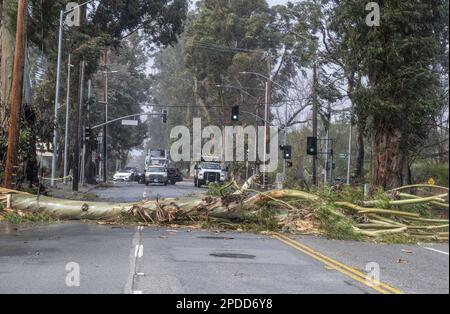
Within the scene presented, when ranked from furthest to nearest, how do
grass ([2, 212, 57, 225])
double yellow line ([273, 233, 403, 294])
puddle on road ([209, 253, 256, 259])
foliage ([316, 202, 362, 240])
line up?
1. grass ([2, 212, 57, 225])
2. foliage ([316, 202, 362, 240])
3. puddle on road ([209, 253, 256, 259])
4. double yellow line ([273, 233, 403, 294])

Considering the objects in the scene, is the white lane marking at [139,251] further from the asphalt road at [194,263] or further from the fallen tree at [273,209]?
the fallen tree at [273,209]

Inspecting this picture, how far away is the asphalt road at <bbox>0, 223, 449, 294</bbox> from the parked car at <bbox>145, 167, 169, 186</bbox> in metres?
42.2

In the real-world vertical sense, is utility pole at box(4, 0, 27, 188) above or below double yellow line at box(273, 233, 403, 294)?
above

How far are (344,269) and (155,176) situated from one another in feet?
161

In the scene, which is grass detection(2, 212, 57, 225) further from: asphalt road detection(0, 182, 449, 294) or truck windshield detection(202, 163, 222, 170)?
truck windshield detection(202, 163, 222, 170)

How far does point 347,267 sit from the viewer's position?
11609mm

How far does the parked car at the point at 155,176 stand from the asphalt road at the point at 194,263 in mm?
42233

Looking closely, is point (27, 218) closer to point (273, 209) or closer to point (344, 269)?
point (273, 209)

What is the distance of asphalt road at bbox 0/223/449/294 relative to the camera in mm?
9297

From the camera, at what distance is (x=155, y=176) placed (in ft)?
196

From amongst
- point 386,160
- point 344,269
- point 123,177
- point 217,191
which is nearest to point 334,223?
point 217,191

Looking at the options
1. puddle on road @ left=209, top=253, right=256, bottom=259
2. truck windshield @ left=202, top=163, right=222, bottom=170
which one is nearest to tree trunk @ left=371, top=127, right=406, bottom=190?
puddle on road @ left=209, top=253, right=256, bottom=259

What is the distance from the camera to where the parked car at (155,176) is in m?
59.6
